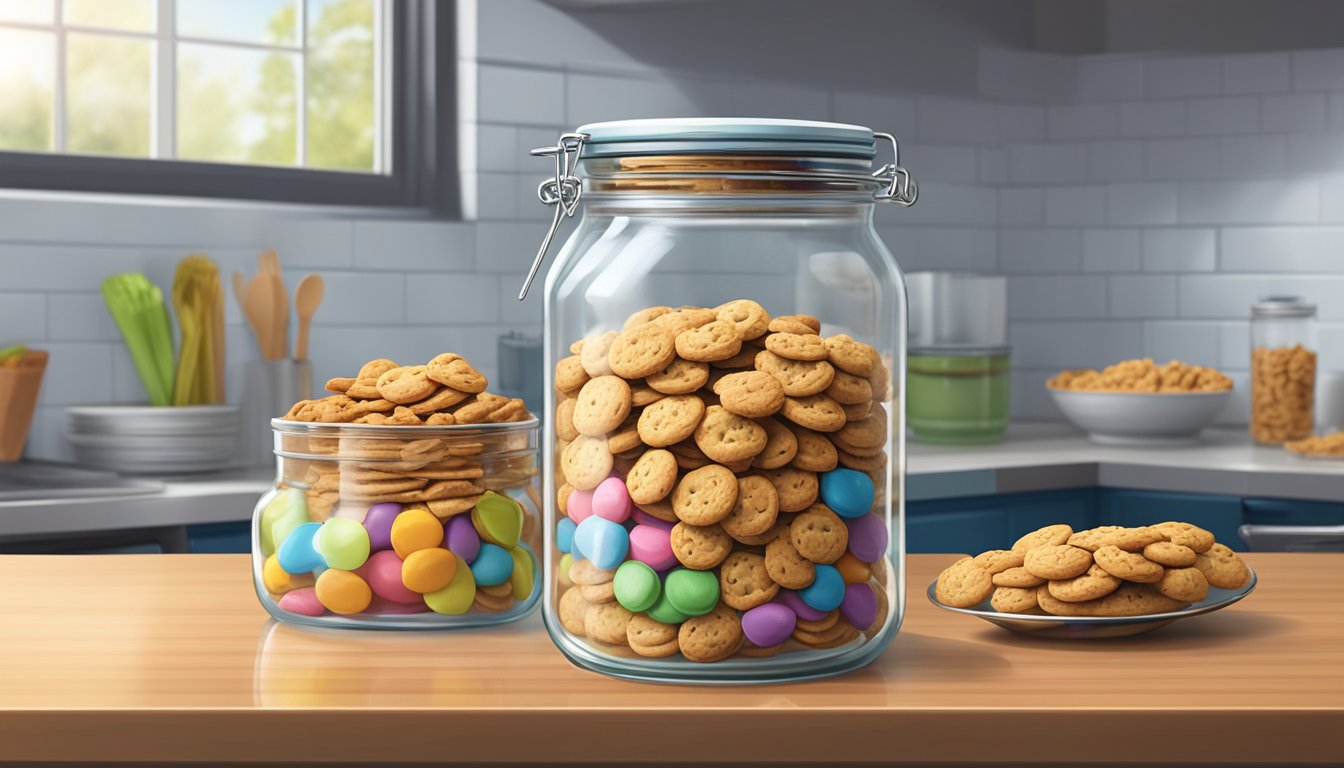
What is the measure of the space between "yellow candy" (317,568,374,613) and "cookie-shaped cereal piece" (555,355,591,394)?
20cm

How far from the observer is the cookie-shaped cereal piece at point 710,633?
2.53 feet

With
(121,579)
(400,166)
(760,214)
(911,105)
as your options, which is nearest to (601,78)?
(400,166)

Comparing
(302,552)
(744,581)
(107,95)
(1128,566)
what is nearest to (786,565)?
(744,581)

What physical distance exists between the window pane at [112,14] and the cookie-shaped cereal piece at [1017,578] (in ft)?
7.51

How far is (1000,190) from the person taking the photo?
359 cm

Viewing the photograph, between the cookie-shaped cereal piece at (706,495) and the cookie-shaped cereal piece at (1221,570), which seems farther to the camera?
the cookie-shaped cereal piece at (1221,570)

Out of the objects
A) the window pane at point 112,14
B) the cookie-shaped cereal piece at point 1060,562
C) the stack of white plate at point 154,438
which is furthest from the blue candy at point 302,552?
the window pane at point 112,14

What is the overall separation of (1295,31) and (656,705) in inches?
111

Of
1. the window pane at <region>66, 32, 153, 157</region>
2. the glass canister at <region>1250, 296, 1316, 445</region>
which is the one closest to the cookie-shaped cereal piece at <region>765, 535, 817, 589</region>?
the window pane at <region>66, 32, 153, 157</region>

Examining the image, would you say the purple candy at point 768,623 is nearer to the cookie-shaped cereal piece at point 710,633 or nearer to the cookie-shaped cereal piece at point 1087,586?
the cookie-shaped cereal piece at point 710,633

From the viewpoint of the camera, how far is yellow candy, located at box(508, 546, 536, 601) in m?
0.95

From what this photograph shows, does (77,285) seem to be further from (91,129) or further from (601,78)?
(601,78)

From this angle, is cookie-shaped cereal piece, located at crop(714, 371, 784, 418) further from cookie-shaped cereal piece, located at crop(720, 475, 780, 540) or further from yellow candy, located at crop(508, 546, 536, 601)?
yellow candy, located at crop(508, 546, 536, 601)

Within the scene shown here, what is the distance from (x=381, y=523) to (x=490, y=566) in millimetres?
74
